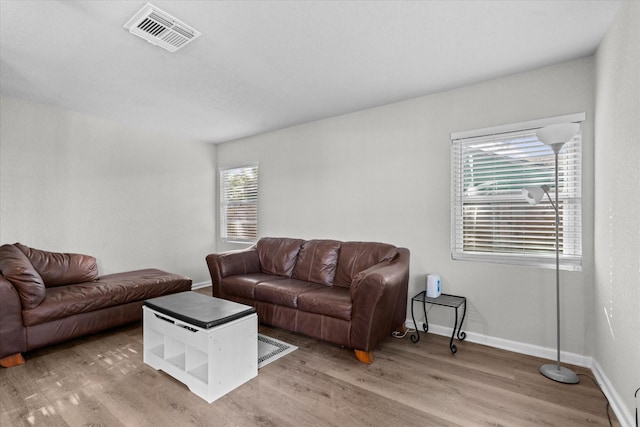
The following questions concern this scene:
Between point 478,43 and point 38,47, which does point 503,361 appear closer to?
point 478,43

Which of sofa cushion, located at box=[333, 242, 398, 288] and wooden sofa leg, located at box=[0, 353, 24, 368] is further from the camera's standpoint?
sofa cushion, located at box=[333, 242, 398, 288]

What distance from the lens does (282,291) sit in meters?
2.99

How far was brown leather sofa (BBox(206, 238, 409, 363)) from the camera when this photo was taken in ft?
8.13

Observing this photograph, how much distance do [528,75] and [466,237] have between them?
1553 mm

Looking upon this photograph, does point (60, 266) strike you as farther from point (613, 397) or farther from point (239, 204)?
point (613, 397)

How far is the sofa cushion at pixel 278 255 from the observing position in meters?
3.75

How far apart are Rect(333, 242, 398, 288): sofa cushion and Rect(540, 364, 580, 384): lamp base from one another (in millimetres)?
1460

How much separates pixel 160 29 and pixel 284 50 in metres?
0.87

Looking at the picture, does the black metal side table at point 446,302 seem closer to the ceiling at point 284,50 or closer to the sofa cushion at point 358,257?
the sofa cushion at point 358,257

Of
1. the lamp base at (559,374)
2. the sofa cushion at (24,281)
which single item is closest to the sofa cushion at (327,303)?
the lamp base at (559,374)

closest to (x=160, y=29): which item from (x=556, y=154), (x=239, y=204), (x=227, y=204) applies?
(x=556, y=154)

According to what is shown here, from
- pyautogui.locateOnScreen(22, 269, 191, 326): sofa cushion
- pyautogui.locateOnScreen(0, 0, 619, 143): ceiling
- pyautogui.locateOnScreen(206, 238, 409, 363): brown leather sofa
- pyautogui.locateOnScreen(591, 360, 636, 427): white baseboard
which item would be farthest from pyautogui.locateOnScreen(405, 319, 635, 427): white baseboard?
pyautogui.locateOnScreen(22, 269, 191, 326): sofa cushion

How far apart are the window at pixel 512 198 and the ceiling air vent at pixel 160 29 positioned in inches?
99.3

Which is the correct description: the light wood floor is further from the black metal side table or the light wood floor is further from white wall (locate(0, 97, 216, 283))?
white wall (locate(0, 97, 216, 283))
